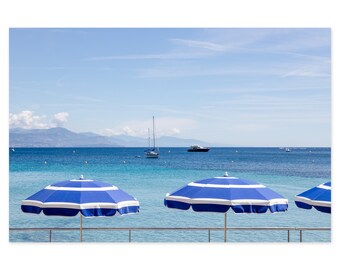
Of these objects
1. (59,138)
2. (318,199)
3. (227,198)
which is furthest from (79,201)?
(59,138)

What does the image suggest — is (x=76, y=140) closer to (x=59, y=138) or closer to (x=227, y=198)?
(x=59, y=138)

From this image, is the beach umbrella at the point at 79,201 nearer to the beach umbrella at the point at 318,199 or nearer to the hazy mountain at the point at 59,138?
the beach umbrella at the point at 318,199

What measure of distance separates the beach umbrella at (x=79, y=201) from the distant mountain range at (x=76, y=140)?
14866 millimetres

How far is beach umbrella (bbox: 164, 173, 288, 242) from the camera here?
23.2 feet

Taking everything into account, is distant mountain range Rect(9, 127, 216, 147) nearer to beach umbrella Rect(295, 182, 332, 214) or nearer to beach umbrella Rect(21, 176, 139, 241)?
beach umbrella Rect(21, 176, 139, 241)

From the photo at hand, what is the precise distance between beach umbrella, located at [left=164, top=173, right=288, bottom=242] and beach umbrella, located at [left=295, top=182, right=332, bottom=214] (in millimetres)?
386

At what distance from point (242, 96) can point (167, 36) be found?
745 centimetres

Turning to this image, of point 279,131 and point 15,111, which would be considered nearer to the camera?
point 279,131

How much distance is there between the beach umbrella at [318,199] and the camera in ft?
24.1

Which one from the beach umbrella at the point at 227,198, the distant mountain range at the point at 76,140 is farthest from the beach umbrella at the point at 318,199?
the distant mountain range at the point at 76,140

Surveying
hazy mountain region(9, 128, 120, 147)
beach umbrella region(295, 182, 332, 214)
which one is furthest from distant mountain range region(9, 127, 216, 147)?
beach umbrella region(295, 182, 332, 214)
